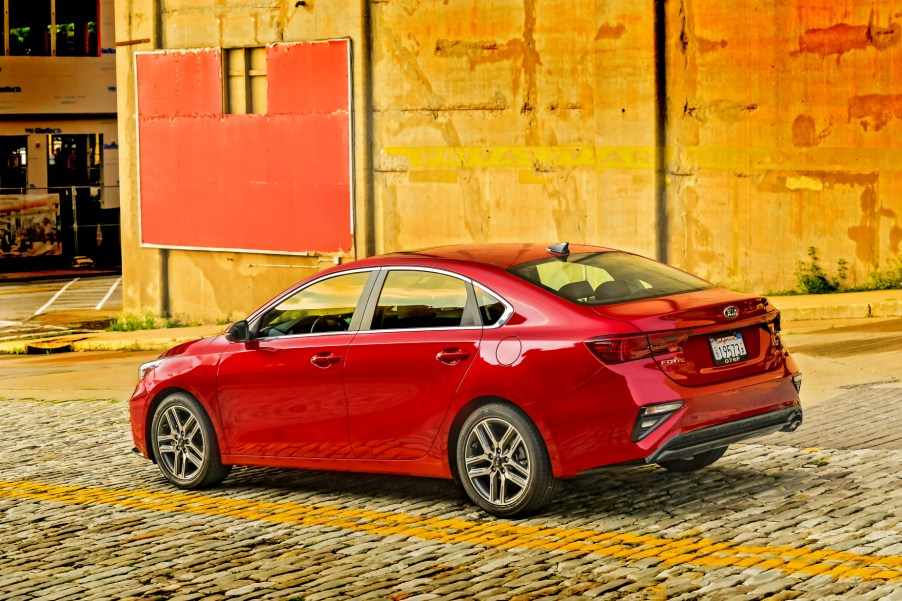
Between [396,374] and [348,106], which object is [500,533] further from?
[348,106]

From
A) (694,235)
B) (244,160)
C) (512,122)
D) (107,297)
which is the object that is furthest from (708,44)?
(107,297)

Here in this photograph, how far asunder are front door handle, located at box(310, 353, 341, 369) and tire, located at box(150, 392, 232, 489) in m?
1.03

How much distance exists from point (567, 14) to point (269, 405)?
13368 mm

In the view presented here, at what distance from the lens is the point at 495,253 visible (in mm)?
8930

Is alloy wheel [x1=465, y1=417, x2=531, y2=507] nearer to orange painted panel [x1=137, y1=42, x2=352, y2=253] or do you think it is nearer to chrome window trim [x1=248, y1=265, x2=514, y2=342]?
chrome window trim [x1=248, y1=265, x2=514, y2=342]

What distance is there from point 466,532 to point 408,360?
111cm

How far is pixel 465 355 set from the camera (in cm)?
817

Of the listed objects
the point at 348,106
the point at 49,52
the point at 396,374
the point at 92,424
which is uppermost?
the point at 49,52

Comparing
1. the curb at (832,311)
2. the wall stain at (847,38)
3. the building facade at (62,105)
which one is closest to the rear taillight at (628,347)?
the curb at (832,311)

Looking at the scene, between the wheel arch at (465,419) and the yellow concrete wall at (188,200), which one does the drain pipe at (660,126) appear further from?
the wheel arch at (465,419)

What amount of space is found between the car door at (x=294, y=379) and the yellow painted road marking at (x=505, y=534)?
15.5 inches

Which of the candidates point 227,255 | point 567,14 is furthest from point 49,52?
point 567,14

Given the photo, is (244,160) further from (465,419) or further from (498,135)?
(465,419)

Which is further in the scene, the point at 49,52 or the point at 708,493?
the point at 49,52
